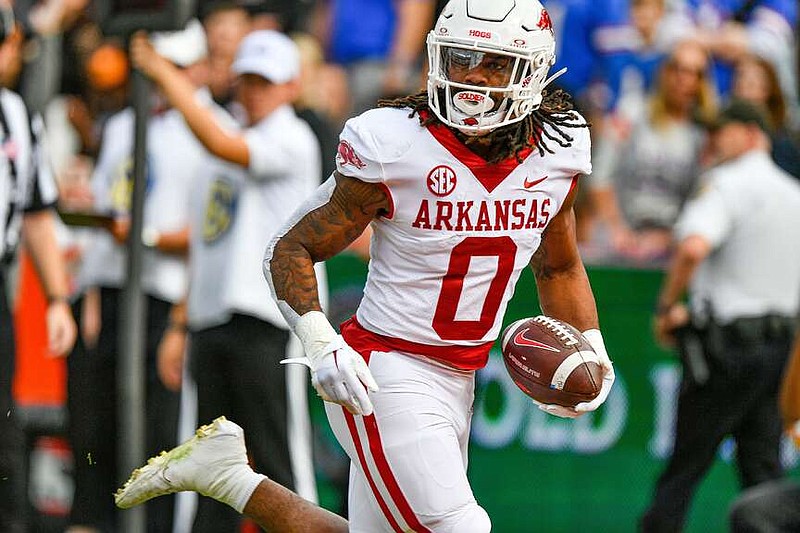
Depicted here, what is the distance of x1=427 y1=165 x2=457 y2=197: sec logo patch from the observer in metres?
4.50

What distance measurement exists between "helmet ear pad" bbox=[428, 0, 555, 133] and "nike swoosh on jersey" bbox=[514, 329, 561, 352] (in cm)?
62

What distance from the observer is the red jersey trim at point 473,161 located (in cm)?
454

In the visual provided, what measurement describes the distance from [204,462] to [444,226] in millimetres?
1153

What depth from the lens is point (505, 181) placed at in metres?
4.57

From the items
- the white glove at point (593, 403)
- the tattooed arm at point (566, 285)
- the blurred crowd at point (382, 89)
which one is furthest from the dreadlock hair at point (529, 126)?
the blurred crowd at point (382, 89)

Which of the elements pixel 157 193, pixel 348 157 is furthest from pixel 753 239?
pixel 348 157

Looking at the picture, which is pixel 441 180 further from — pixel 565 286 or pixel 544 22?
pixel 565 286

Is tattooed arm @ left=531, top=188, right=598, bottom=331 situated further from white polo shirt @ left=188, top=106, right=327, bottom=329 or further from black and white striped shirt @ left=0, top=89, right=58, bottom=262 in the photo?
black and white striped shirt @ left=0, top=89, right=58, bottom=262

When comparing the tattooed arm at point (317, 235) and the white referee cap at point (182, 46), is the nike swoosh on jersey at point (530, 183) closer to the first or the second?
the tattooed arm at point (317, 235)

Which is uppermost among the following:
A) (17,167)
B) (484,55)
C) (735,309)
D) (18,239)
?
(484,55)

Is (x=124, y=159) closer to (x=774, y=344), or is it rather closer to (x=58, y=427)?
(x=58, y=427)

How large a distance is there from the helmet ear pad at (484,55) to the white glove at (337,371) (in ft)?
2.27

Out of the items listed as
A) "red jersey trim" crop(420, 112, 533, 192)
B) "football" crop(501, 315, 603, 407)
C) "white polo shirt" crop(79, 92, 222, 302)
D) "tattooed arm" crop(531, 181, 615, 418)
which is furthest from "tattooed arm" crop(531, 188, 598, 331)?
"white polo shirt" crop(79, 92, 222, 302)

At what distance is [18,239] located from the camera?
6.77 meters
